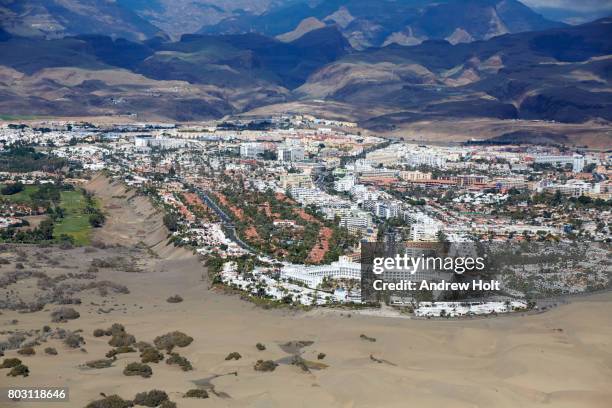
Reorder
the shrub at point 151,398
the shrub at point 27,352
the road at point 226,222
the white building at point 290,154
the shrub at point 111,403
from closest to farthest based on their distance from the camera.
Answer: the shrub at point 111,403 → the shrub at point 151,398 → the shrub at point 27,352 → the road at point 226,222 → the white building at point 290,154

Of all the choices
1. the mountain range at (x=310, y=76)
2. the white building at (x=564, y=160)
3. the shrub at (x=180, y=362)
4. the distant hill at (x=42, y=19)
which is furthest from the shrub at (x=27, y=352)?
the distant hill at (x=42, y=19)

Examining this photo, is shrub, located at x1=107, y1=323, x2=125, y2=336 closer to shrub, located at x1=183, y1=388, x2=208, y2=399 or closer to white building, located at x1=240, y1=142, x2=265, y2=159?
shrub, located at x1=183, y1=388, x2=208, y2=399

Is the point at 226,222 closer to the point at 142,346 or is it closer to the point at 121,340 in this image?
the point at 121,340

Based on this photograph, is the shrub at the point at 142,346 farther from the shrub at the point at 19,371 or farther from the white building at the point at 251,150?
the white building at the point at 251,150

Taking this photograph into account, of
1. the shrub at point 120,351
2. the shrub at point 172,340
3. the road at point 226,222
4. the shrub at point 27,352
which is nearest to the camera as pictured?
the shrub at point 27,352

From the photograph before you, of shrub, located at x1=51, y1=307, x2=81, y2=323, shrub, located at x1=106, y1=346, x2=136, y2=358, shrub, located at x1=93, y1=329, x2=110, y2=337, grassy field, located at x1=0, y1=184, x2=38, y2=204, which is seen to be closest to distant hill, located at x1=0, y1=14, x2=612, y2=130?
grassy field, located at x1=0, y1=184, x2=38, y2=204

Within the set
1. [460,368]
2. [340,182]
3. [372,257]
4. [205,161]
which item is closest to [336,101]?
[205,161]
